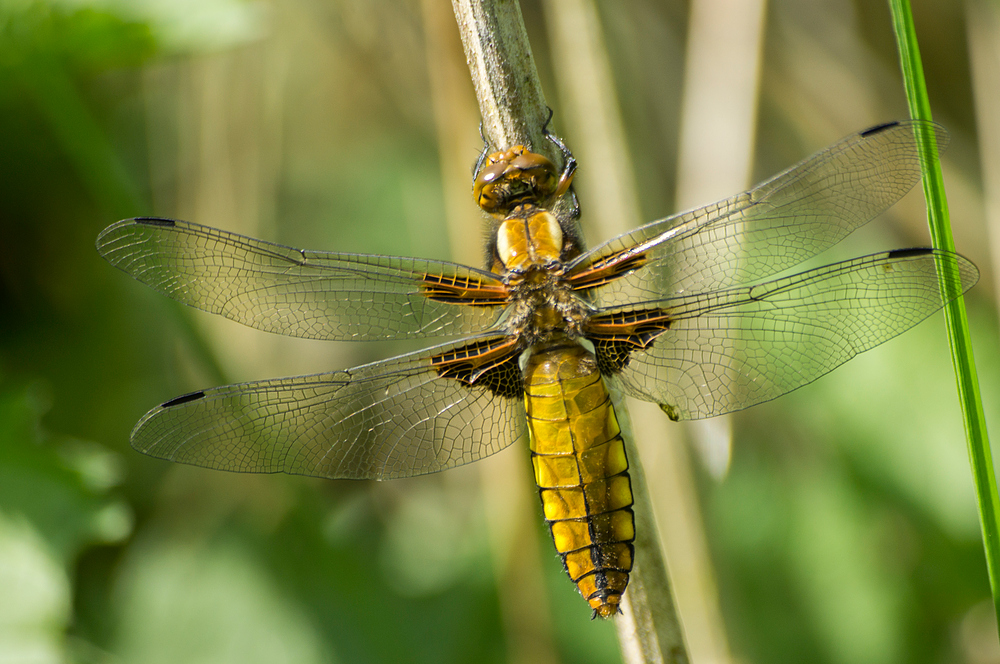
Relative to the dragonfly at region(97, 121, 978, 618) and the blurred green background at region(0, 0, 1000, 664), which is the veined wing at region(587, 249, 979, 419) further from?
the blurred green background at region(0, 0, 1000, 664)

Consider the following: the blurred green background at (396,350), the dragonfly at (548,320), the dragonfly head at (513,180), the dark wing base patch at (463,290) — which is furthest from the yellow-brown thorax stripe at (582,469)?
the blurred green background at (396,350)

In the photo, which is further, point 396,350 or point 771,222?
point 396,350

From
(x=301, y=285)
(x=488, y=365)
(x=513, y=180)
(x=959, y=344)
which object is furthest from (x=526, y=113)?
(x=959, y=344)

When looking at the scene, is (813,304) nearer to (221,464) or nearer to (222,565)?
(221,464)

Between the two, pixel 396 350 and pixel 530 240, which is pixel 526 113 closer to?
pixel 530 240

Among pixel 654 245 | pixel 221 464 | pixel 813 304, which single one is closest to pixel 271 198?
pixel 221 464

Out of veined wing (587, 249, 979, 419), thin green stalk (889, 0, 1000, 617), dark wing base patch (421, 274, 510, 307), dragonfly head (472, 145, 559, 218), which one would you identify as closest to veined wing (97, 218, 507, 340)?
dark wing base patch (421, 274, 510, 307)

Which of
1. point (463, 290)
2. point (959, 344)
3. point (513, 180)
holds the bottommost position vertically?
point (959, 344)
